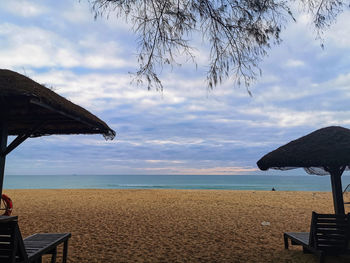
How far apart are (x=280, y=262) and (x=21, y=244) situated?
167 inches

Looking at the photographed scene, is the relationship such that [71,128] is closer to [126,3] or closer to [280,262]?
[126,3]

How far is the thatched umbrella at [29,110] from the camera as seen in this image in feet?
12.1

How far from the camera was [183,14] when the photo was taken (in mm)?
4363

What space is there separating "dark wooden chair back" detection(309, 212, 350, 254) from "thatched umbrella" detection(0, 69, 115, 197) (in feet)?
14.1

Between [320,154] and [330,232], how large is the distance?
1305 mm

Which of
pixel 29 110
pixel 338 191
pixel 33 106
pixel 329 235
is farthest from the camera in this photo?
pixel 338 191

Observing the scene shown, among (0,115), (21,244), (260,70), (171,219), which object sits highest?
(260,70)

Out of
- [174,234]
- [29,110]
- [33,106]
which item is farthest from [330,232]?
[29,110]

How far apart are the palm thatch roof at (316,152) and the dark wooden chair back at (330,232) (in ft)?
3.01

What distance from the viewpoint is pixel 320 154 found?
487cm

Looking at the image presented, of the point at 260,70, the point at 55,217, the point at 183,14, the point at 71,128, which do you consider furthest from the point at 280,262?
the point at 55,217

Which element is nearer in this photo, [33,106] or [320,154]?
[33,106]

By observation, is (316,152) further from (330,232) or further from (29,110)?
(29,110)

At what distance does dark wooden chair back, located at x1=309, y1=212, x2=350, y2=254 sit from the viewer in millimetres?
4430
